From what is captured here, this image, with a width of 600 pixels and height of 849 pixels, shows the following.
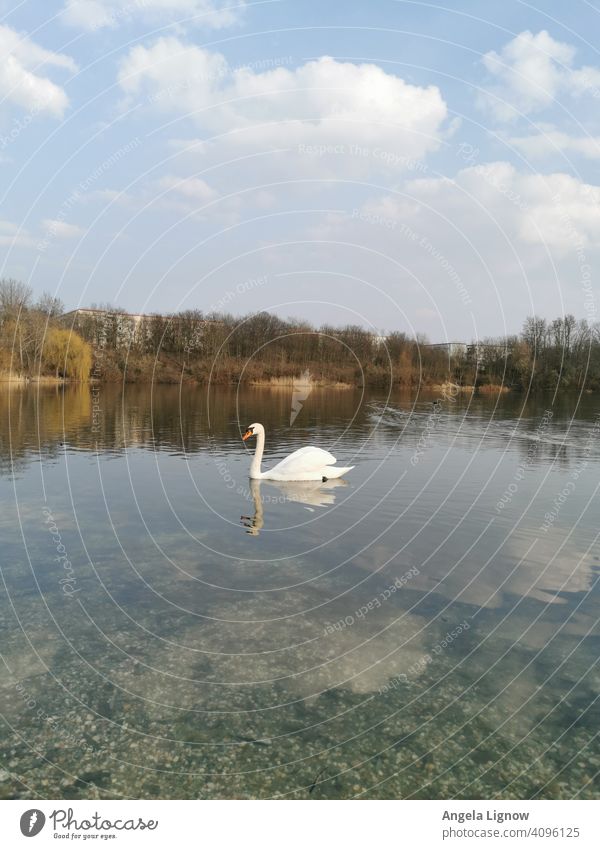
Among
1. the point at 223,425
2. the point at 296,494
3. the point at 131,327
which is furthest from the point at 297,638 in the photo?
the point at 131,327

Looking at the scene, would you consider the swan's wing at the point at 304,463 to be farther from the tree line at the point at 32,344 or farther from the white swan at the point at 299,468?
the tree line at the point at 32,344

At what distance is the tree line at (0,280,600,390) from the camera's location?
7431cm

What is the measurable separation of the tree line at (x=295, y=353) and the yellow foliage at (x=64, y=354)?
1.59 metres

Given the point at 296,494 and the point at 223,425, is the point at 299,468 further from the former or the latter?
the point at 223,425

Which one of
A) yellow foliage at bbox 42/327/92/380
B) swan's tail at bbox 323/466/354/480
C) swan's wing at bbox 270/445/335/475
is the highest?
yellow foliage at bbox 42/327/92/380

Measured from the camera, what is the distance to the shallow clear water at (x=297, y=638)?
5176 mm

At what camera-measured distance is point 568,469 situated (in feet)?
66.8

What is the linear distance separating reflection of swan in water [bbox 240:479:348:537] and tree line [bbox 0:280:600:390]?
53.2 m

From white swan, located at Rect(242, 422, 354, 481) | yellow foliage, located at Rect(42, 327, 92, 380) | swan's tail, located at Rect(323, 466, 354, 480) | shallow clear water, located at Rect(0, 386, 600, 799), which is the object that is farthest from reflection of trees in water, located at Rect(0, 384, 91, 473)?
yellow foliage, located at Rect(42, 327, 92, 380)

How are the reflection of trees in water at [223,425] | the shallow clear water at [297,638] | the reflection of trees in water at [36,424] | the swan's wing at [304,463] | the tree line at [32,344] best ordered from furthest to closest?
the tree line at [32,344]
the reflection of trees in water at [223,425]
the reflection of trees in water at [36,424]
the swan's wing at [304,463]
the shallow clear water at [297,638]

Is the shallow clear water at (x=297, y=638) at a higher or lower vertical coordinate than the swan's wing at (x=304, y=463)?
lower

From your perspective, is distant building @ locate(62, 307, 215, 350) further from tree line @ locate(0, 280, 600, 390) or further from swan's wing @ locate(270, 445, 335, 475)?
swan's wing @ locate(270, 445, 335, 475)

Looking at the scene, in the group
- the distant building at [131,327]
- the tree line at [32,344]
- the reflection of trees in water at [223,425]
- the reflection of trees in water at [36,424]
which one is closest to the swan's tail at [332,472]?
the reflection of trees in water at [223,425]
